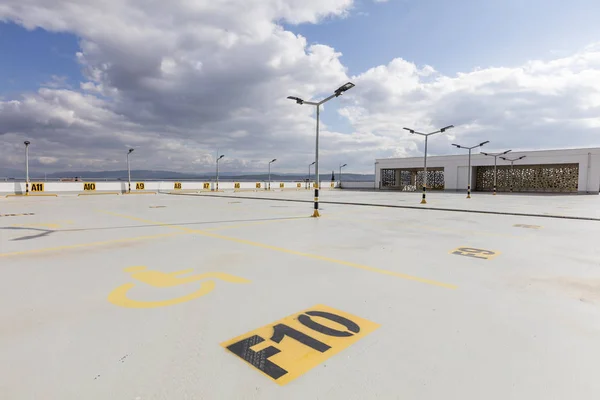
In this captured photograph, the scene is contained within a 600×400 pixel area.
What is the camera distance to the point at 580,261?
677 centimetres

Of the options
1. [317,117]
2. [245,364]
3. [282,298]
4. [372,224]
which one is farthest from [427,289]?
[317,117]

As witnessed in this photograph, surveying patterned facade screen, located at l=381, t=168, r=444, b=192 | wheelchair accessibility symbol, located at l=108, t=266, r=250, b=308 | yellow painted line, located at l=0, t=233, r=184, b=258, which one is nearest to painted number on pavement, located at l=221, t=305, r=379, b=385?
wheelchair accessibility symbol, located at l=108, t=266, r=250, b=308

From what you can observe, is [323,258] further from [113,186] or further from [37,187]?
[113,186]

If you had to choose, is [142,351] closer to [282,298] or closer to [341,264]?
[282,298]

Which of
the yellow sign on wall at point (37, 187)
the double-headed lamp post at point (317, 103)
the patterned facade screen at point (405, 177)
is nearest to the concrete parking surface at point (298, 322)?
the double-headed lamp post at point (317, 103)

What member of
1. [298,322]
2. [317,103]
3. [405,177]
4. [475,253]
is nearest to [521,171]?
[405,177]

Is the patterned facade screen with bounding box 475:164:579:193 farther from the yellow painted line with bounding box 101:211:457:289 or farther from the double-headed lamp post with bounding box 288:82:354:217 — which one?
the yellow painted line with bounding box 101:211:457:289

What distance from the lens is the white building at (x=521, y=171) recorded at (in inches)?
1818

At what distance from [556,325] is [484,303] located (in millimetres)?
826

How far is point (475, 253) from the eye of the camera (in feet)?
24.6

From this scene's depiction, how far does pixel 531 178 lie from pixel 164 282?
2747 inches

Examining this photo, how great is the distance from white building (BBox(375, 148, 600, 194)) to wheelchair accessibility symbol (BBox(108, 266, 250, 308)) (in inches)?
2151

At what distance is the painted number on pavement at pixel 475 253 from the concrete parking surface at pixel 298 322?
0.17 feet

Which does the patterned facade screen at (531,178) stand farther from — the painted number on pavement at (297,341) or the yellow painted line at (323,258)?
the painted number on pavement at (297,341)
